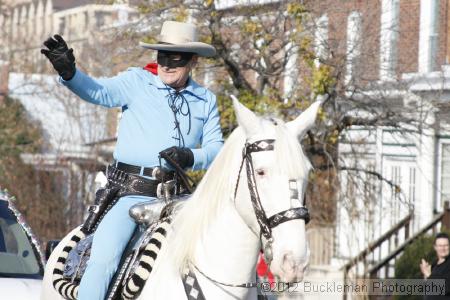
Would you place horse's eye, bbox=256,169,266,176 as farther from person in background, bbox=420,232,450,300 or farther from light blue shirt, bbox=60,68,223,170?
person in background, bbox=420,232,450,300

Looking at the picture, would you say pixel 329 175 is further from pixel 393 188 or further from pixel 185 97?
pixel 185 97

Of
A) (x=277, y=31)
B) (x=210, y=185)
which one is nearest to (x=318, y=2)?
(x=277, y=31)

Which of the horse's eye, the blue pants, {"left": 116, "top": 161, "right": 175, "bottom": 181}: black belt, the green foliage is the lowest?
the green foliage

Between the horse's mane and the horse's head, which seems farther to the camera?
the horse's mane

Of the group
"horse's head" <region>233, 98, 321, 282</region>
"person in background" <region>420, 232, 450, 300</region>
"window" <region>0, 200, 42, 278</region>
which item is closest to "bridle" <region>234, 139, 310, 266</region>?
"horse's head" <region>233, 98, 321, 282</region>

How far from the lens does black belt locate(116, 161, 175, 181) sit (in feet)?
22.7

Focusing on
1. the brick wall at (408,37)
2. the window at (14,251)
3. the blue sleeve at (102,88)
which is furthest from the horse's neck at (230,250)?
the brick wall at (408,37)

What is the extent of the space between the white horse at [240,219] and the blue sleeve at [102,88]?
915 millimetres

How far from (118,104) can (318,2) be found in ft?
27.6

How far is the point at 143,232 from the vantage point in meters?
6.84

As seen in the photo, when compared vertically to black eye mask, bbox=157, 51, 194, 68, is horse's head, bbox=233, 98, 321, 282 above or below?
below

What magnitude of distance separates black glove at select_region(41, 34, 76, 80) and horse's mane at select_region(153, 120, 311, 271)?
1069 millimetres

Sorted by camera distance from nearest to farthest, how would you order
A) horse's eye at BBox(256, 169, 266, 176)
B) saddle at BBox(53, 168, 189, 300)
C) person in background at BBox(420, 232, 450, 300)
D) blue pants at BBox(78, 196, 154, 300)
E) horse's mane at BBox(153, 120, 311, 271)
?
1. horse's eye at BBox(256, 169, 266, 176)
2. horse's mane at BBox(153, 120, 311, 271)
3. saddle at BBox(53, 168, 189, 300)
4. blue pants at BBox(78, 196, 154, 300)
5. person in background at BBox(420, 232, 450, 300)

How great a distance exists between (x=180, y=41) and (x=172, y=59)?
131 mm
